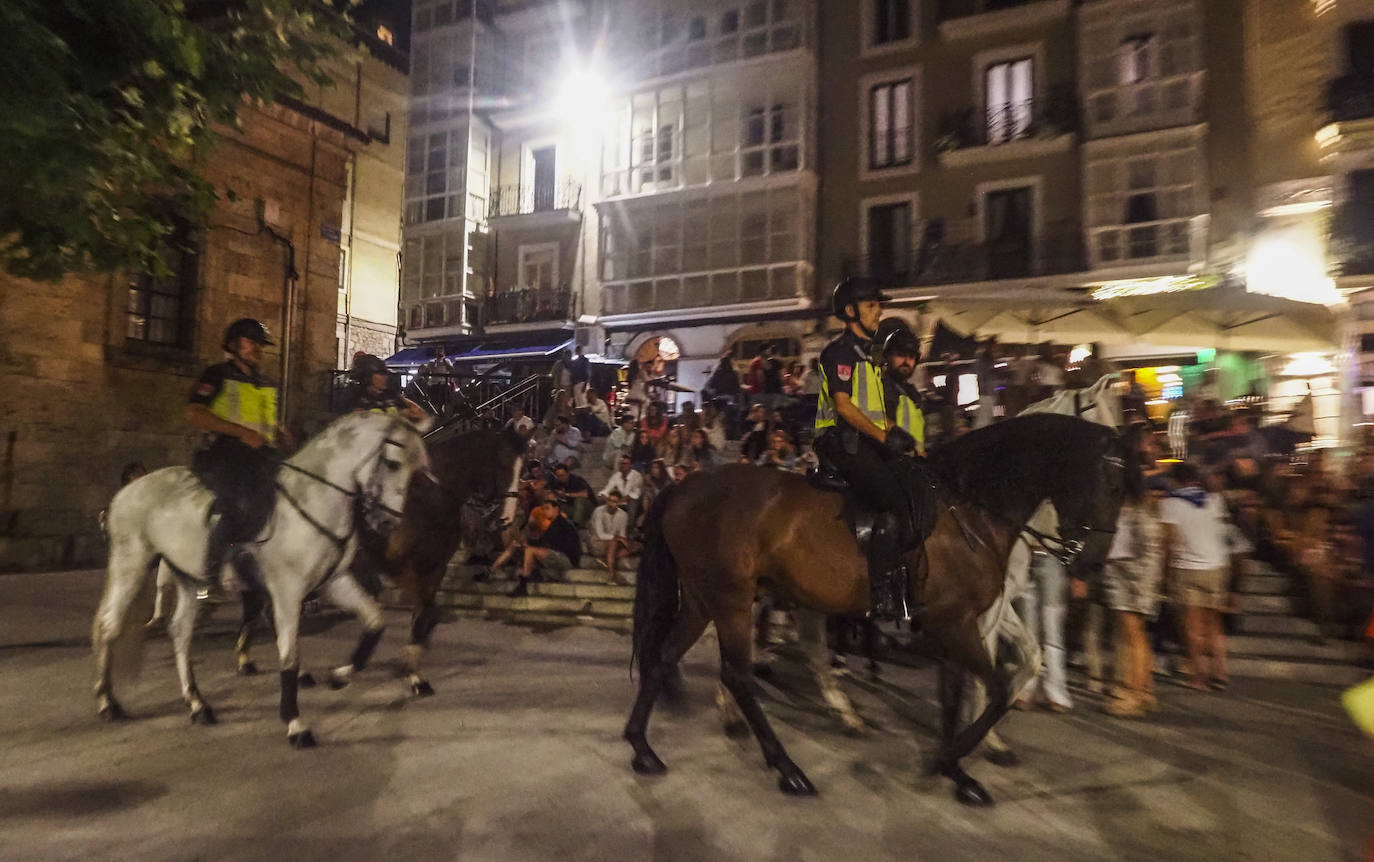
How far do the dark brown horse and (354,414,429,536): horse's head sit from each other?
119 cm

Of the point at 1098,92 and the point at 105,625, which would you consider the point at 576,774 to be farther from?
the point at 1098,92

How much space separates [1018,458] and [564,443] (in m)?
10.1

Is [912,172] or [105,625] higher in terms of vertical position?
[912,172]

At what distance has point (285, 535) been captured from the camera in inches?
207

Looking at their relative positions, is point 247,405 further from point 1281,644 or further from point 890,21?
point 890,21

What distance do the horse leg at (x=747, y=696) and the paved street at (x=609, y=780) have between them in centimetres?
14

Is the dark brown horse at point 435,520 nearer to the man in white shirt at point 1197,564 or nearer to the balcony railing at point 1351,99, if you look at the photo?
the man in white shirt at point 1197,564

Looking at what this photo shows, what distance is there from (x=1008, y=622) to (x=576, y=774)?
286cm

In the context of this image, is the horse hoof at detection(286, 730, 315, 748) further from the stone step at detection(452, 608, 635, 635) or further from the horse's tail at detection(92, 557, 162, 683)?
the stone step at detection(452, 608, 635, 635)

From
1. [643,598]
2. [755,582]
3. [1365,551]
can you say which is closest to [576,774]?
[643,598]

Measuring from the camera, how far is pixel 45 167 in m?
5.20

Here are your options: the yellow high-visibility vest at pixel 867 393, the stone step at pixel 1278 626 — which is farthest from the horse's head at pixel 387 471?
the stone step at pixel 1278 626

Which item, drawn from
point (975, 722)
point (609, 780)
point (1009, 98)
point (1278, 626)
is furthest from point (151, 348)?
point (1009, 98)

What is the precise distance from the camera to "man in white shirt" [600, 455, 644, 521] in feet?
36.0
